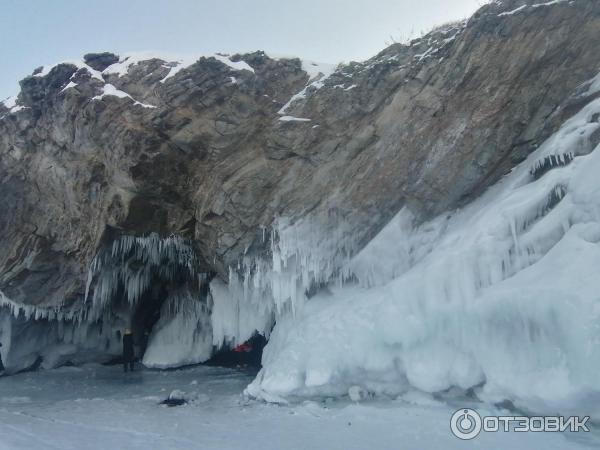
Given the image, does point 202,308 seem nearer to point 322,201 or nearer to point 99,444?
point 322,201

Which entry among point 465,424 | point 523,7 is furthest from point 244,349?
point 523,7

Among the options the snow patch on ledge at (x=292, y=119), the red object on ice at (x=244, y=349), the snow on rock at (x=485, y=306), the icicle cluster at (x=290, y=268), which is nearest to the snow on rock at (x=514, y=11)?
the snow on rock at (x=485, y=306)

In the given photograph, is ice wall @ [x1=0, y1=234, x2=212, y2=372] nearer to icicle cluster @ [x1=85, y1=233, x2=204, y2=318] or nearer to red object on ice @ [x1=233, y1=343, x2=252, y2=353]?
icicle cluster @ [x1=85, y1=233, x2=204, y2=318]

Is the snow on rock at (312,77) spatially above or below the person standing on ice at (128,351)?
above

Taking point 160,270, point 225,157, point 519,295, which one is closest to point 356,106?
point 225,157

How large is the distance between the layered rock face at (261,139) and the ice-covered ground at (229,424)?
11.2 feet

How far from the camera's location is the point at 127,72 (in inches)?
436

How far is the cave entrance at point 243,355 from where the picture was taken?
13938 millimetres

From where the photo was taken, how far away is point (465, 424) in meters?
5.69

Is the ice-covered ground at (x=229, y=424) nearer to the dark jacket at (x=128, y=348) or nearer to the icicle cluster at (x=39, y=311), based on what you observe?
the icicle cluster at (x=39, y=311)

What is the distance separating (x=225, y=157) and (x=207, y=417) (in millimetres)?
5582

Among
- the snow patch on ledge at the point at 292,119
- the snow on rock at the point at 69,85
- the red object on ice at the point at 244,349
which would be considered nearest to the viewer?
the snow patch on ledge at the point at 292,119

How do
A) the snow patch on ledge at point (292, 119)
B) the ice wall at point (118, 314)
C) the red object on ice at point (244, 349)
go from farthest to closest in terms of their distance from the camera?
the red object on ice at point (244, 349), the ice wall at point (118, 314), the snow patch on ledge at point (292, 119)

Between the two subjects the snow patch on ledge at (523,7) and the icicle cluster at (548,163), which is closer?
the icicle cluster at (548,163)
